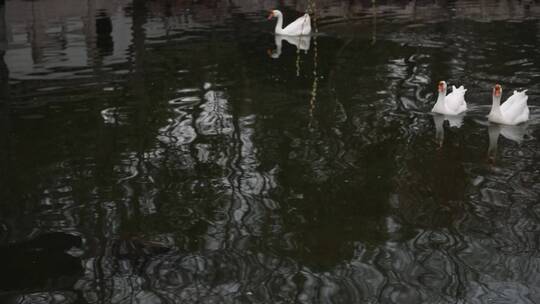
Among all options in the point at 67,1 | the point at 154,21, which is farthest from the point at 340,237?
the point at 67,1

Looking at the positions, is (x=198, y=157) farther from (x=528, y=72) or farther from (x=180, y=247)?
(x=528, y=72)

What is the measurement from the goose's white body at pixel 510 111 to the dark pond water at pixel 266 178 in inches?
8.0

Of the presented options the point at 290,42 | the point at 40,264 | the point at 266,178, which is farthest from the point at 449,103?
the point at 290,42

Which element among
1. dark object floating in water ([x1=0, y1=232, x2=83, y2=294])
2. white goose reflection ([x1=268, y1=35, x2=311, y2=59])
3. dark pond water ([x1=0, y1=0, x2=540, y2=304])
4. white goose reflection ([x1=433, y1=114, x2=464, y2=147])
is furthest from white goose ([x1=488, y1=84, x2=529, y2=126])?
white goose reflection ([x1=268, y1=35, x2=311, y2=59])

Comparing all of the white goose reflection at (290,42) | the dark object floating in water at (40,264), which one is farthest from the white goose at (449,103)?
the dark object floating in water at (40,264)

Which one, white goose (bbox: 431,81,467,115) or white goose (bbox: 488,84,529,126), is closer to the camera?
white goose (bbox: 488,84,529,126)

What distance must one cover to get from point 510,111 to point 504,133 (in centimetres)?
53

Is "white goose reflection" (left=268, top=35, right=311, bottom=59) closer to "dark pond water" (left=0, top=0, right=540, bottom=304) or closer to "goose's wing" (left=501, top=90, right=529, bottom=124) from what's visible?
"dark pond water" (left=0, top=0, right=540, bottom=304)

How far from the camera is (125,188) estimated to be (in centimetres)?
948

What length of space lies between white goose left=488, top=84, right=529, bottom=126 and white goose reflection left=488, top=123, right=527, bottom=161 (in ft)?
0.29

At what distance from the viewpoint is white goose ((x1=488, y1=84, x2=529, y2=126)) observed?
12.0m

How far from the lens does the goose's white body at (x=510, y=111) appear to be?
11.9 meters

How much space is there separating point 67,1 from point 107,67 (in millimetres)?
11507

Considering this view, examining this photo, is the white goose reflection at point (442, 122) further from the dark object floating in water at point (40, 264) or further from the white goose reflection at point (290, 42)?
the white goose reflection at point (290, 42)
